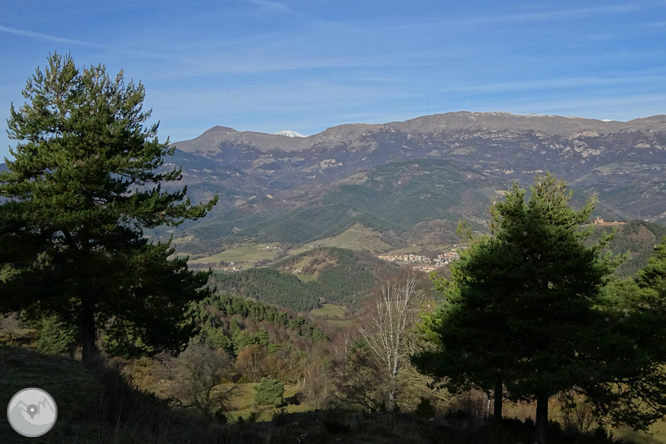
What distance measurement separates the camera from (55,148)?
14781 mm

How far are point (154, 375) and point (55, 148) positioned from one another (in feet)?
77.9

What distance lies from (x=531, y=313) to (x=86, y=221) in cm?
1249

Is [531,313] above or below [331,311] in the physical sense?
above

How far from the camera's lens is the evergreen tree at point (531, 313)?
1100 centimetres

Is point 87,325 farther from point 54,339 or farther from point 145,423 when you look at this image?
point 54,339

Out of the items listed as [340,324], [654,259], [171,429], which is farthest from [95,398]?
[340,324]

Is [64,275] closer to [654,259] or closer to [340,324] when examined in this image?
[654,259]

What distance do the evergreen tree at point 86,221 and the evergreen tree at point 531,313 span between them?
8499 mm

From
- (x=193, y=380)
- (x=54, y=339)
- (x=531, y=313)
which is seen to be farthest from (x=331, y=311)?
(x=531, y=313)

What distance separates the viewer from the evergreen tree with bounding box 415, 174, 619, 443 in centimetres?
1100

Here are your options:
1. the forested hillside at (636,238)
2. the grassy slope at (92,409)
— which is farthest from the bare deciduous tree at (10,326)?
the forested hillside at (636,238)

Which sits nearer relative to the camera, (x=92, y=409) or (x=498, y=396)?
(x=92, y=409)

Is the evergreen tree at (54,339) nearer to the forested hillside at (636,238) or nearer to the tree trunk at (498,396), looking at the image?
the tree trunk at (498,396)

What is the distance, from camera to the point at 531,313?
12.0 metres
